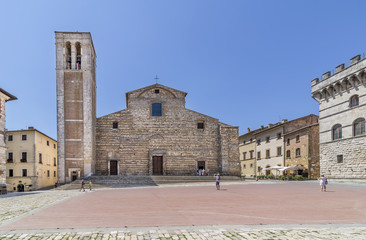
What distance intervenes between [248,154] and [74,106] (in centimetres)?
3199

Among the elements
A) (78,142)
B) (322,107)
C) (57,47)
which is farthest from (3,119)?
(322,107)

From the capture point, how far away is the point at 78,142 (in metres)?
31.8

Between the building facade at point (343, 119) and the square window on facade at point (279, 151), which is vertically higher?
the building facade at point (343, 119)

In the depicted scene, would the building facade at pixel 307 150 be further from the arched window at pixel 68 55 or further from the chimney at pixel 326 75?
→ the arched window at pixel 68 55

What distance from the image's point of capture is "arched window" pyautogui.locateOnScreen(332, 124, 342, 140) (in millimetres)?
27469

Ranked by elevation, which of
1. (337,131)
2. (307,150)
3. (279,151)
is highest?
(337,131)

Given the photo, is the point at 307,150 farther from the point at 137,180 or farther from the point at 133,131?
the point at 133,131

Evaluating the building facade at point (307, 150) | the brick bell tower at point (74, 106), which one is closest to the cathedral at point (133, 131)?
the brick bell tower at point (74, 106)

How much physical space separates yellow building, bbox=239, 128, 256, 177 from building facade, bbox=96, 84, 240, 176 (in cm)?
1381

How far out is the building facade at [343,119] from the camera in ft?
80.8

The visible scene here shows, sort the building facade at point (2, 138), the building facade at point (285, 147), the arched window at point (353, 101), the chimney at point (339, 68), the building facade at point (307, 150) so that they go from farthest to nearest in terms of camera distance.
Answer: the building facade at point (285, 147) < the building facade at point (307, 150) < the chimney at point (339, 68) < the arched window at point (353, 101) < the building facade at point (2, 138)

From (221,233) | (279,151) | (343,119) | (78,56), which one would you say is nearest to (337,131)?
(343,119)

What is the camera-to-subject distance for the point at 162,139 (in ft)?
118

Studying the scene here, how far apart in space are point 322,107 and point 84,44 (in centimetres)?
2816
